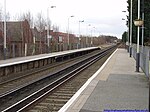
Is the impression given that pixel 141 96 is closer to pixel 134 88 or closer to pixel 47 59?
pixel 134 88

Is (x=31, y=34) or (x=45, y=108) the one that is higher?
(x=31, y=34)

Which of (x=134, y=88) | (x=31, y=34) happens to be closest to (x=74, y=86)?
(x=134, y=88)

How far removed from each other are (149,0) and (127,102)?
2678 centimetres

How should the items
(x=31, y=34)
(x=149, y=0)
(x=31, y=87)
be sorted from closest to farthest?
1. (x=31, y=87)
2. (x=149, y=0)
3. (x=31, y=34)

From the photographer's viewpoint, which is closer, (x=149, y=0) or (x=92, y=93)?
(x=92, y=93)

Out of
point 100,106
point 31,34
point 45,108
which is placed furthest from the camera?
point 31,34

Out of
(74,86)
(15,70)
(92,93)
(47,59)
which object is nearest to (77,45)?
(47,59)

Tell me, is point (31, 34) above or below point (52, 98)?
above

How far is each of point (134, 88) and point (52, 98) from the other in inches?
138

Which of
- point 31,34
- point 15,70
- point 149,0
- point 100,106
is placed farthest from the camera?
point 31,34

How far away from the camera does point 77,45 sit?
83.5 meters

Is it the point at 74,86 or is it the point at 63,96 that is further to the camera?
the point at 74,86

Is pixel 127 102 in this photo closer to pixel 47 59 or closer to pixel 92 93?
pixel 92 93

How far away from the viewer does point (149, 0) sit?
35594 mm
